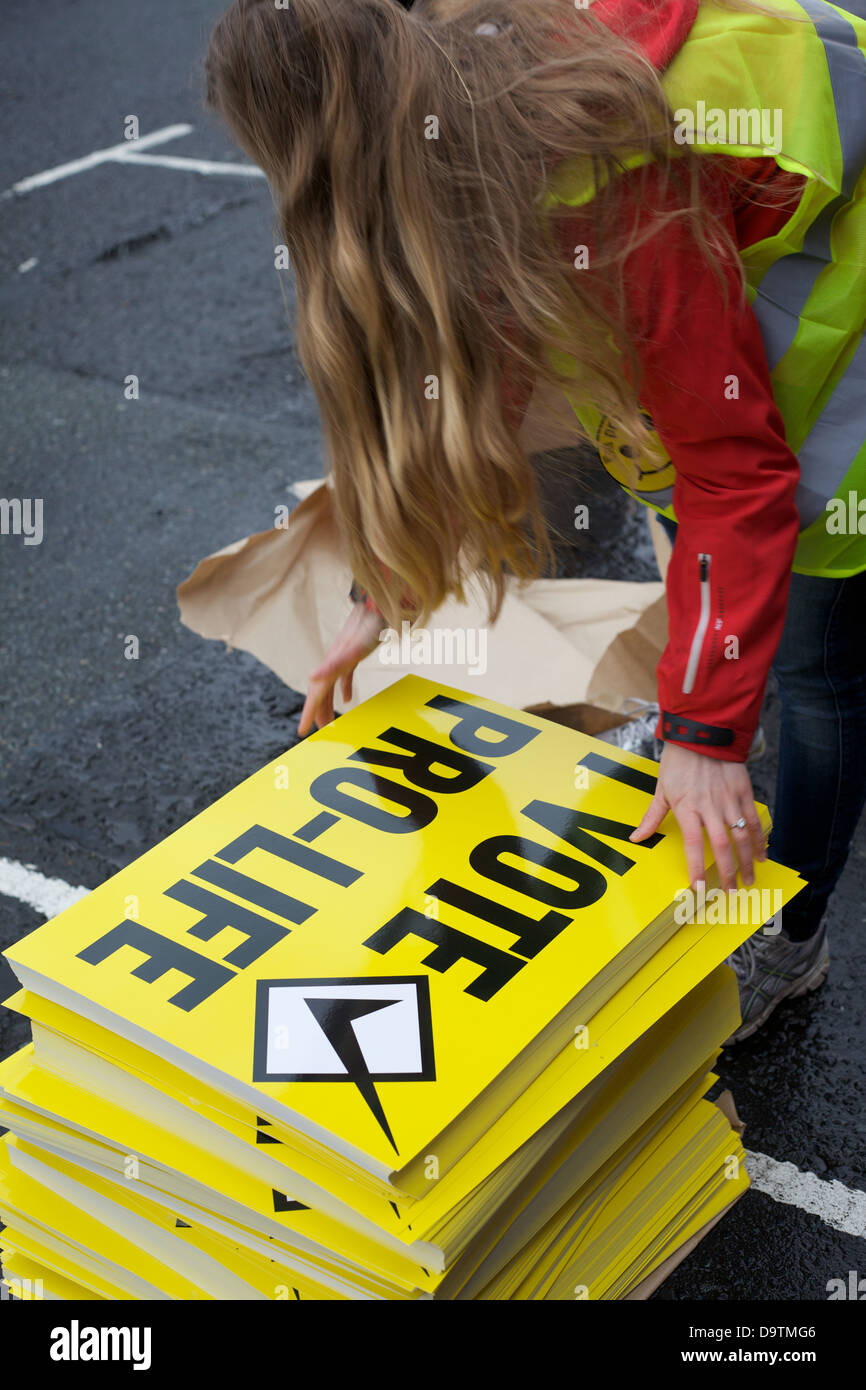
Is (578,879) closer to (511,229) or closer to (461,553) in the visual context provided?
(461,553)

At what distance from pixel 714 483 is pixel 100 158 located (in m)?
5.17

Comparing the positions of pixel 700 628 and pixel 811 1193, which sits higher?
pixel 700 628

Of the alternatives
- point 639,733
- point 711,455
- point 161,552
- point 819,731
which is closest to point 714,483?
point 711,455

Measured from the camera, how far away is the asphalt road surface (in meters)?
1.90

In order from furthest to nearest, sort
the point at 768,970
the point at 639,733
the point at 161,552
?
the point at 161,552
the point at 639,733
the point at 768,970

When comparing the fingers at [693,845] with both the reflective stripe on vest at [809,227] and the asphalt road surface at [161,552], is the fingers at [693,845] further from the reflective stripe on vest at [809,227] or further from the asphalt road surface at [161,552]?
the asphalt road surface at [161,552]

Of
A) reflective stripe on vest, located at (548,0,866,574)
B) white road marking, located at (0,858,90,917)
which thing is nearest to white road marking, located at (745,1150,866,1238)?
reflective stripe on vest, located at (548,0,866,574)

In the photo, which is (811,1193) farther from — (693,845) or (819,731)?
(693,845)

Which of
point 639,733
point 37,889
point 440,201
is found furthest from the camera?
point 639,733

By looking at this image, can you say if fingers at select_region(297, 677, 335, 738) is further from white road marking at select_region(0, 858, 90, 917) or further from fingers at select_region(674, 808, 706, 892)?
white road marking at select_region(0, 858, 90, 917)

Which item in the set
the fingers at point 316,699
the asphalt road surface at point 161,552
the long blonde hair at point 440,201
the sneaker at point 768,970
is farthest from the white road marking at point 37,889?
the long blonde hair at point 440,201

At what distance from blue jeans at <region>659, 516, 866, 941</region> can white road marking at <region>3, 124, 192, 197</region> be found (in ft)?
14.8

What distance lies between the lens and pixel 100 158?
5750 millimetres

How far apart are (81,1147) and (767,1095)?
3.44ft
